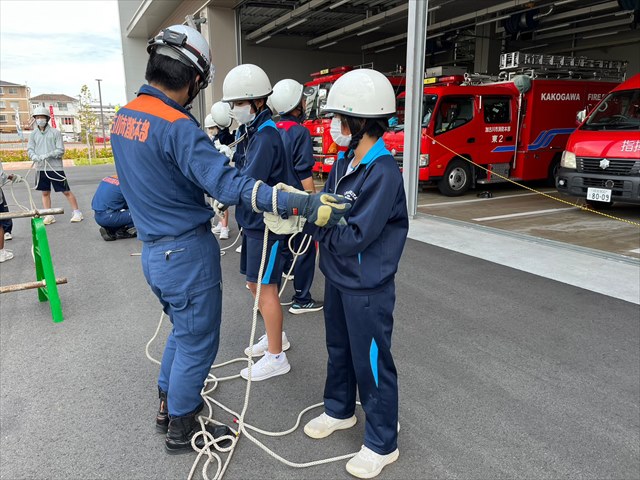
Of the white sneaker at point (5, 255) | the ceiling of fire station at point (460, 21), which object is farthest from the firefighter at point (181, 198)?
the ceiling of fire station at point (460, 21)

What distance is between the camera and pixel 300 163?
4320 millimetres

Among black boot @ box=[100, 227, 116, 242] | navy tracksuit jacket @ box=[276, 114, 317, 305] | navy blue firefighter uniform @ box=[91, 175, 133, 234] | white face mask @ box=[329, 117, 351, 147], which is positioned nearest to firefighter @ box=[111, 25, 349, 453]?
white face mask @ box=[329, 117, 351, 147]

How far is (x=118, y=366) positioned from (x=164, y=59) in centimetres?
239

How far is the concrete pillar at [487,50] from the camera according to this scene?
19234 mm

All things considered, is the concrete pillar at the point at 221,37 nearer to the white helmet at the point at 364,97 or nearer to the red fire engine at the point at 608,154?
the red fire engine at the point at 608,154

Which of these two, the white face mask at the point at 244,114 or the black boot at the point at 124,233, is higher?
the white face mask at the point at 244,114

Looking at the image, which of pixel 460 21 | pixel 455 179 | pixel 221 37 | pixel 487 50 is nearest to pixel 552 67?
pixel 455 179

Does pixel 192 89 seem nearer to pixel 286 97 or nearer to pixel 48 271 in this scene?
pixel 286 97

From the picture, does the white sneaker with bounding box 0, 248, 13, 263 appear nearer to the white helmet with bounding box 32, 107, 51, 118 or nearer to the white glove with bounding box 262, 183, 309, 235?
the white helmet with bounding box 32, 107, 51, 118


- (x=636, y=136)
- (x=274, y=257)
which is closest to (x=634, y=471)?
(x=274, y=257)

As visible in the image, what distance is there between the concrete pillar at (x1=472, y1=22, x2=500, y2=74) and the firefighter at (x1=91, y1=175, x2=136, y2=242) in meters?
16.9

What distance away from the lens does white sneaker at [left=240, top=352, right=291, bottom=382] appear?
335 cm

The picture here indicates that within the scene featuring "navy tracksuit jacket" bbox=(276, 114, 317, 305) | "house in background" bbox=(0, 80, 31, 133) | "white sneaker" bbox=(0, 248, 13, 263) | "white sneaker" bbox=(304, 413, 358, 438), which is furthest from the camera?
"house in background" bbox=(0, 80, 31, 133)

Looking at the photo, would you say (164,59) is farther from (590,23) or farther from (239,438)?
(590,23)
